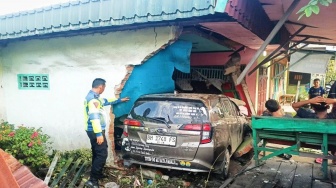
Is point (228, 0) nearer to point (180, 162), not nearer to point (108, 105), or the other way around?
point (180, 162)

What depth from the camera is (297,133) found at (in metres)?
4.39

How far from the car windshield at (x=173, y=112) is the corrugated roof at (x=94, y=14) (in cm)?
154

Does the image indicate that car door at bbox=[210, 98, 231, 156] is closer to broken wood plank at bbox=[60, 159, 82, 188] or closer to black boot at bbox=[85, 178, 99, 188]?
black boot at bbox=[85, 178, 99, 188]

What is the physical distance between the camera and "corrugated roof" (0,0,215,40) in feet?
13.6

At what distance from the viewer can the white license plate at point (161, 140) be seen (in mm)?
4578

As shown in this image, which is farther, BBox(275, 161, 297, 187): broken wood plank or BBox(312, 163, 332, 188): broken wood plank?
BBox(275, 161, 297, 187): broken wood plank

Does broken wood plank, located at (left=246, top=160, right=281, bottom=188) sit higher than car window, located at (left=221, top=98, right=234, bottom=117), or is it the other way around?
car window, located at (left=221, top=98, right=234, bottom=117)

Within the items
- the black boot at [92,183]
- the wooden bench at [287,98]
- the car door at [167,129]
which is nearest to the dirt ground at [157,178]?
the black boot at [92,183]

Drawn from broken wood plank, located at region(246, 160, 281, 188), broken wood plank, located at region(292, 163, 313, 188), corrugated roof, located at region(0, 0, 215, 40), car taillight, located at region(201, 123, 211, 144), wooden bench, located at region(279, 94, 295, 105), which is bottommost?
broken wood plank, located at region(246, 160, 281, 188)

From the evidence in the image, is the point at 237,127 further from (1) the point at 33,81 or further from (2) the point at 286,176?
(1) the point at 33,81

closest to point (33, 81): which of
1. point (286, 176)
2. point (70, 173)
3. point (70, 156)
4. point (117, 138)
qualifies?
point (70, 156)

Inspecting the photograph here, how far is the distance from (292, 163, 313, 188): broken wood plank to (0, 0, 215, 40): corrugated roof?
3.44 m

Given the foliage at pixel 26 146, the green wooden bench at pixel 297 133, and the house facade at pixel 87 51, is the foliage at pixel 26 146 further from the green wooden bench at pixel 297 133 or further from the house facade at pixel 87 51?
the green wooden bench at pixel 297 133

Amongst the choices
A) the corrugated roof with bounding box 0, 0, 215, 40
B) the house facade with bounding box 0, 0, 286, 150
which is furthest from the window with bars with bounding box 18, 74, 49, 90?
the corrugated roof with bounding box 0, 0, 215, 40
